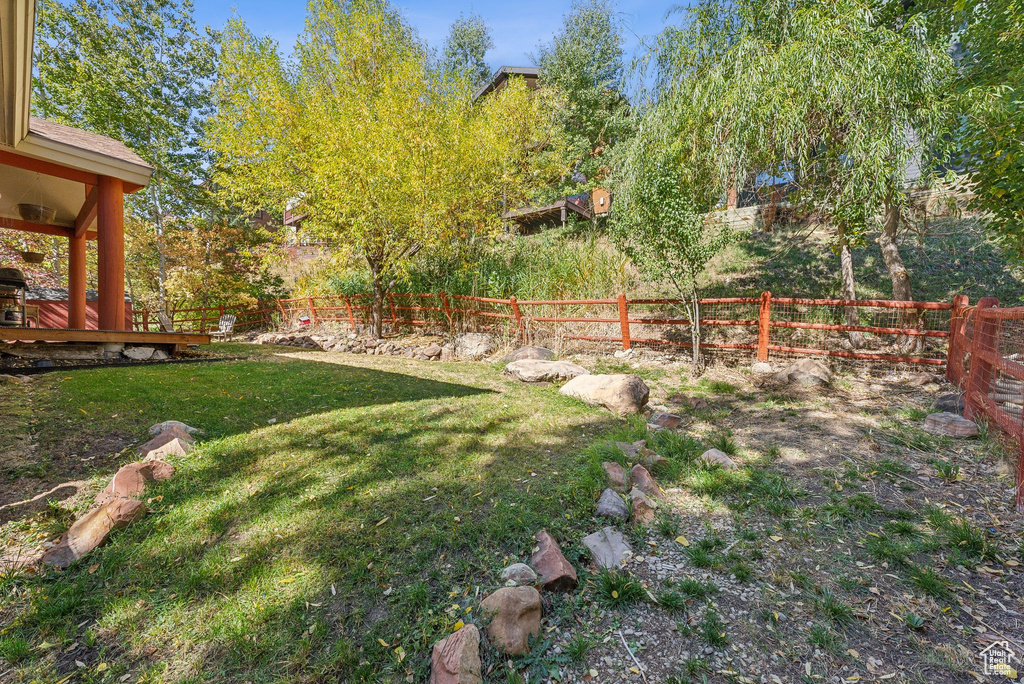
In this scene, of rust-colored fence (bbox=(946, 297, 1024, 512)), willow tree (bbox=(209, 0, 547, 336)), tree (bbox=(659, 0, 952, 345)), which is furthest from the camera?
willow tree (bbox=(209, 0, 547, 336))

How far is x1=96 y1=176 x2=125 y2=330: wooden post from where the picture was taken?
6.22 m

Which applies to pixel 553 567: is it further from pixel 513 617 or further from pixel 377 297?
pixel 377 297

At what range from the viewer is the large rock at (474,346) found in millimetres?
8289

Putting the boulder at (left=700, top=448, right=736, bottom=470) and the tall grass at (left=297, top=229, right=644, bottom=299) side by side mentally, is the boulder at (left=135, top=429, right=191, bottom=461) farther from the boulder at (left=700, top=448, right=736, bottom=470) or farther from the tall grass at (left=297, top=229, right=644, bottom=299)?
the tall grass at (left=297, top=229, right=644, bottom=299)

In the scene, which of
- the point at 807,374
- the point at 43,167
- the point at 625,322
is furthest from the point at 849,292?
the point at 43,167

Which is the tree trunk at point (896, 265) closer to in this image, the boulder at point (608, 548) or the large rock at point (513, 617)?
→ the boulder at point (608, 548)

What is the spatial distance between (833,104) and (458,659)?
6.98 m

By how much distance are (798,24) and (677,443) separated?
5.90 metres

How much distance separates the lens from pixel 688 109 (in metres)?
6.51

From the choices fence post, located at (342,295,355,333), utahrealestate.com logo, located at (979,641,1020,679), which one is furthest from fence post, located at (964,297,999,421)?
fence post, located at (342,295,355,333)

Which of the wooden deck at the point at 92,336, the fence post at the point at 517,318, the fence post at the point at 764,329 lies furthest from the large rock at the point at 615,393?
the wooden deck at the point at 92,336

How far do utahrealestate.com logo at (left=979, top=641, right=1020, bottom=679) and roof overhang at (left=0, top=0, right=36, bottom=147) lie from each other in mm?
6206

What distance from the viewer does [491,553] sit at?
2.22 meters

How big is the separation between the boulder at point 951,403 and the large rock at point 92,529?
20.2 feet
